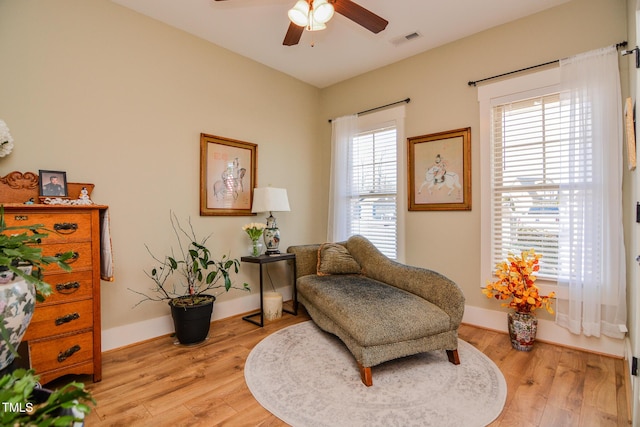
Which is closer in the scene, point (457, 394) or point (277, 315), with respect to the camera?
point (457, 394)

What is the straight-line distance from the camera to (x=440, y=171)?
10.8ft

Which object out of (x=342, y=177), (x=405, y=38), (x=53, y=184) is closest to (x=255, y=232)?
(x=342, y=177)

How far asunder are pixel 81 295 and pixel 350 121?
129 inches

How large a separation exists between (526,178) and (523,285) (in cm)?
A: 95

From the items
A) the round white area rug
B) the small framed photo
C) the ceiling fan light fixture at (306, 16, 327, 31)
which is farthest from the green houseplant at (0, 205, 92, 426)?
the ceiling fan light fixture at (306, 16, 327, 31)

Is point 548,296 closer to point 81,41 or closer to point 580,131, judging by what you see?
point 580,131

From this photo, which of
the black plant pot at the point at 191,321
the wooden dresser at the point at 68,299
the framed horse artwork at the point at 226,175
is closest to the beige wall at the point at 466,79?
the framed horse artwork at the point at 226,175

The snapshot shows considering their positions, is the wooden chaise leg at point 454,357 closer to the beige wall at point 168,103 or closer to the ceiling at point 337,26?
the beige wall at point 168,103

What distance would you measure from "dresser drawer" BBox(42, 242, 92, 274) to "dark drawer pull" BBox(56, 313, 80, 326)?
0.26m

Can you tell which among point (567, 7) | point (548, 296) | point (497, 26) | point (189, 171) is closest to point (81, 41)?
point (189, 171)

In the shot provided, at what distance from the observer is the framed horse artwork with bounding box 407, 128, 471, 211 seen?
10.2ft

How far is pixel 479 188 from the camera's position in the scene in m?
3.03

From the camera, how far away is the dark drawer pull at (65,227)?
6.19ft

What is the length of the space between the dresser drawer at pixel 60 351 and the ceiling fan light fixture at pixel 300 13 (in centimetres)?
250
